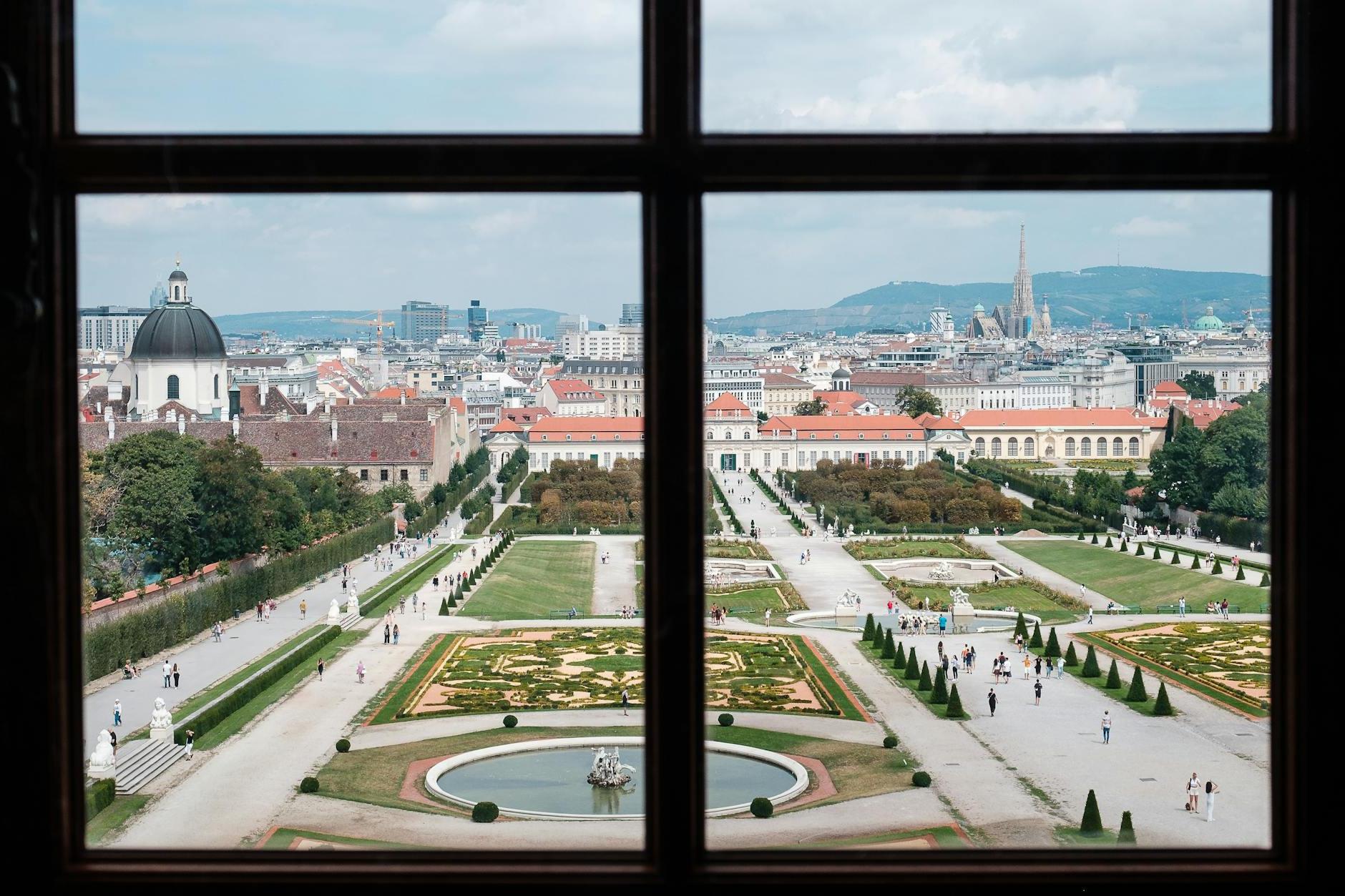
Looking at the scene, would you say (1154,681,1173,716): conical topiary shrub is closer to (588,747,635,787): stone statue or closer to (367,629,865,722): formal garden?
(367,629,865,722): formal garden

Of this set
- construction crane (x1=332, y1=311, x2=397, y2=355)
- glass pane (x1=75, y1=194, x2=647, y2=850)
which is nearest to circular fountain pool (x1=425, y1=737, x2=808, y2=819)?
glass pane (x1=75, y1=194, x2=647, y2=850)

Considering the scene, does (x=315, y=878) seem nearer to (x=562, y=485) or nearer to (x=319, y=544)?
(x=319, y=544)

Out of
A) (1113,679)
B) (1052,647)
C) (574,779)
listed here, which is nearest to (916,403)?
(1052,647)

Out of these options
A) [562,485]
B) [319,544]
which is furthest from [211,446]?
[562,485]

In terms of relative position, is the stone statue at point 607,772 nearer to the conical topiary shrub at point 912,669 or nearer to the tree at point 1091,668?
the conical topiary shrub at point 912,669

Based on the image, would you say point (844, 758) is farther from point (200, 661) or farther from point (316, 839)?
point (200, 661)

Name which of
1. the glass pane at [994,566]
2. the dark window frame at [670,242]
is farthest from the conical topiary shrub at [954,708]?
the dark window frame at [670,242]
